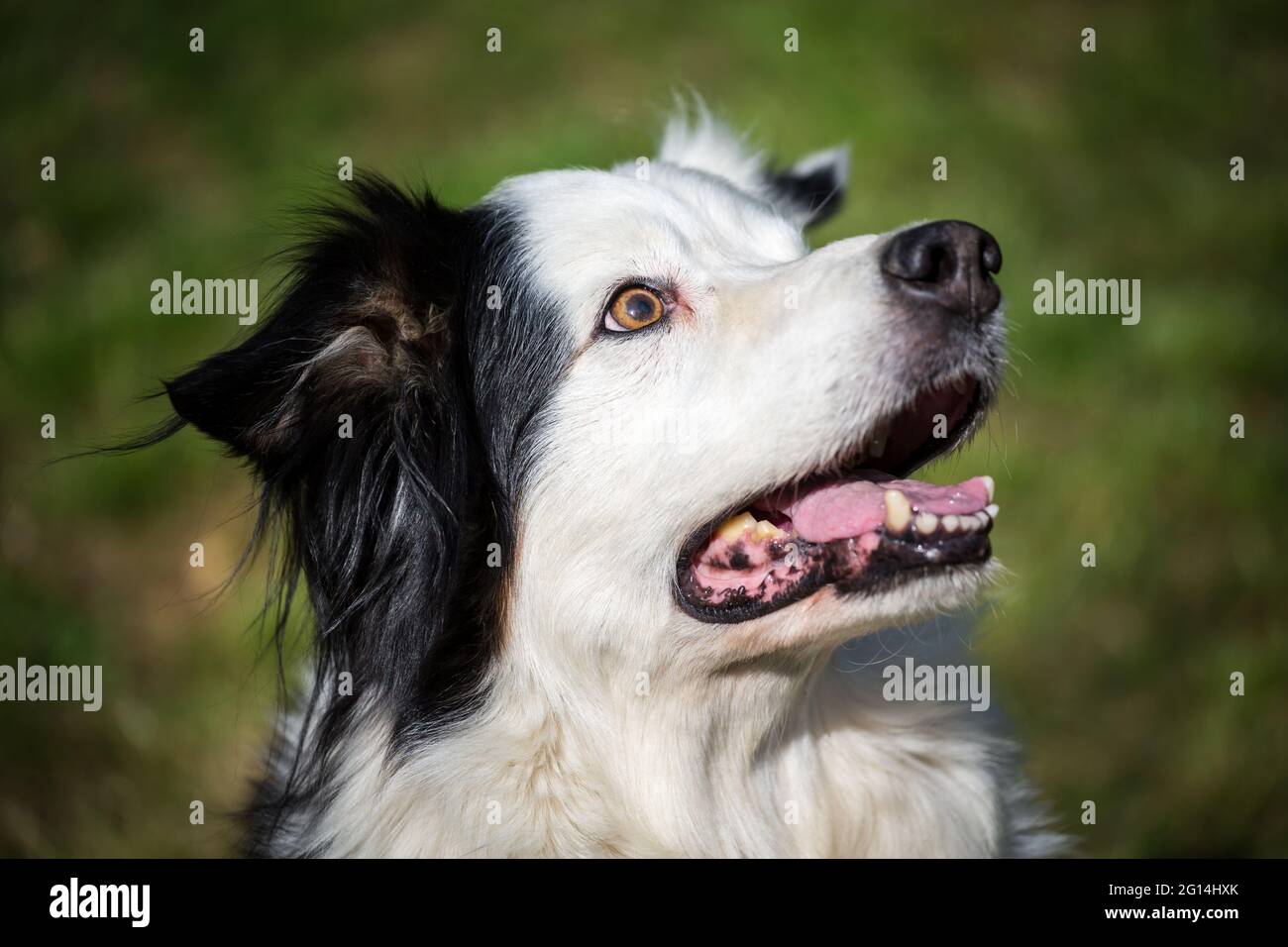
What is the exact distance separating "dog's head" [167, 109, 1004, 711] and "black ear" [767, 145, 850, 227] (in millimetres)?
811

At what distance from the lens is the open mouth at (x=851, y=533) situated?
2715 mm

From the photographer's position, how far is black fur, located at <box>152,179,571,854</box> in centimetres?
296

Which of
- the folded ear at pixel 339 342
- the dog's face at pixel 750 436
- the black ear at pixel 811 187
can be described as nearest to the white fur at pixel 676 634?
the dog's face at pixel 750 436

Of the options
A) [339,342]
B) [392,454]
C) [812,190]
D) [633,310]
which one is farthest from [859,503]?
[812,190]

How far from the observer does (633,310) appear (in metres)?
3.05

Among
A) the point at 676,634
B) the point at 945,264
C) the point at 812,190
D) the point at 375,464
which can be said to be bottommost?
the point at 676,634

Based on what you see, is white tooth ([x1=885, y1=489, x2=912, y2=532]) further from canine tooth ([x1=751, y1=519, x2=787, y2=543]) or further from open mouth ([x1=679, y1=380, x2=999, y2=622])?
canine tooth ([x1=751, y1=519, x2=787, y2=543])

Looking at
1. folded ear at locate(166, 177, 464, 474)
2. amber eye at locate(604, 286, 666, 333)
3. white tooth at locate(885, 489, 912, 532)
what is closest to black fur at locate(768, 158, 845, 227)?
amber eye at locate(604, 286, 666, 333)

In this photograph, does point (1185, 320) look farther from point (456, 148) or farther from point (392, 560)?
Result: point (392, 560)

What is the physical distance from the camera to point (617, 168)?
3662mm

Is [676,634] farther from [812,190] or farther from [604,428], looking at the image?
[812,190]

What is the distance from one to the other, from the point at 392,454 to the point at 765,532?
983 mm

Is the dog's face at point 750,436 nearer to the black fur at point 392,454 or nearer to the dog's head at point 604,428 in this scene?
the dog's head at point 604,428
